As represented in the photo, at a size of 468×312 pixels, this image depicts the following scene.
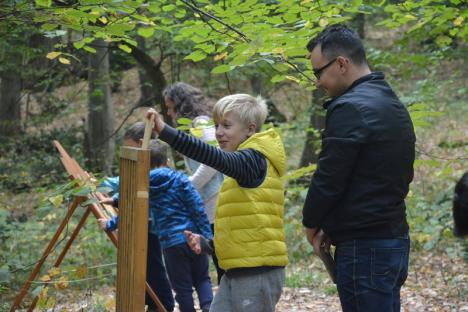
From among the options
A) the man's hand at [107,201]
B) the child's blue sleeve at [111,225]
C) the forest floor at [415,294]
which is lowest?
the forest floor at [415,294]

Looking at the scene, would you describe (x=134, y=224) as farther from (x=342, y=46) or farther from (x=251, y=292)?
(x=342, y=46)

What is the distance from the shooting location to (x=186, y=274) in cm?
520

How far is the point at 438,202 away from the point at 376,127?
697 centimetres

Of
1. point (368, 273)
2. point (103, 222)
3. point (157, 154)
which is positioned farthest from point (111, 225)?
point (368, 273)

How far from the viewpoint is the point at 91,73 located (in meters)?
14.4

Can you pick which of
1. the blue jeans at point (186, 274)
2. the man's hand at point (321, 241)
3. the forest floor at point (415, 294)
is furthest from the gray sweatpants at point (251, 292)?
the forest floor at point (415, 294)

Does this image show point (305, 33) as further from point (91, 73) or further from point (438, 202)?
point (91, 73)

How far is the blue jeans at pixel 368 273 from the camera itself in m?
3.04

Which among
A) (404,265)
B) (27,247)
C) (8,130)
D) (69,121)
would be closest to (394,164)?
(404,265)

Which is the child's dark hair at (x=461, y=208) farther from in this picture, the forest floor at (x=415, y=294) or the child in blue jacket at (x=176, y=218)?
the forest floor at (x=415, y=294)

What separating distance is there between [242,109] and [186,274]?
1.91 metres

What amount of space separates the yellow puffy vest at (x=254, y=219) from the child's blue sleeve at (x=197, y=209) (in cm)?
131

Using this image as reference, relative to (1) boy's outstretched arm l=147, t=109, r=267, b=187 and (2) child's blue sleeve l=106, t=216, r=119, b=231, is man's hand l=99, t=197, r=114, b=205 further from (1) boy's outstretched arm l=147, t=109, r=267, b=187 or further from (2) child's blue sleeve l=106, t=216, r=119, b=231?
(1) boy's outstretched arm l=147, t=109, r=267, b=187

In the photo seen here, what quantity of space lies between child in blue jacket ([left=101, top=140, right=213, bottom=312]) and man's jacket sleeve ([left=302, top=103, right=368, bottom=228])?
2.03 metres
